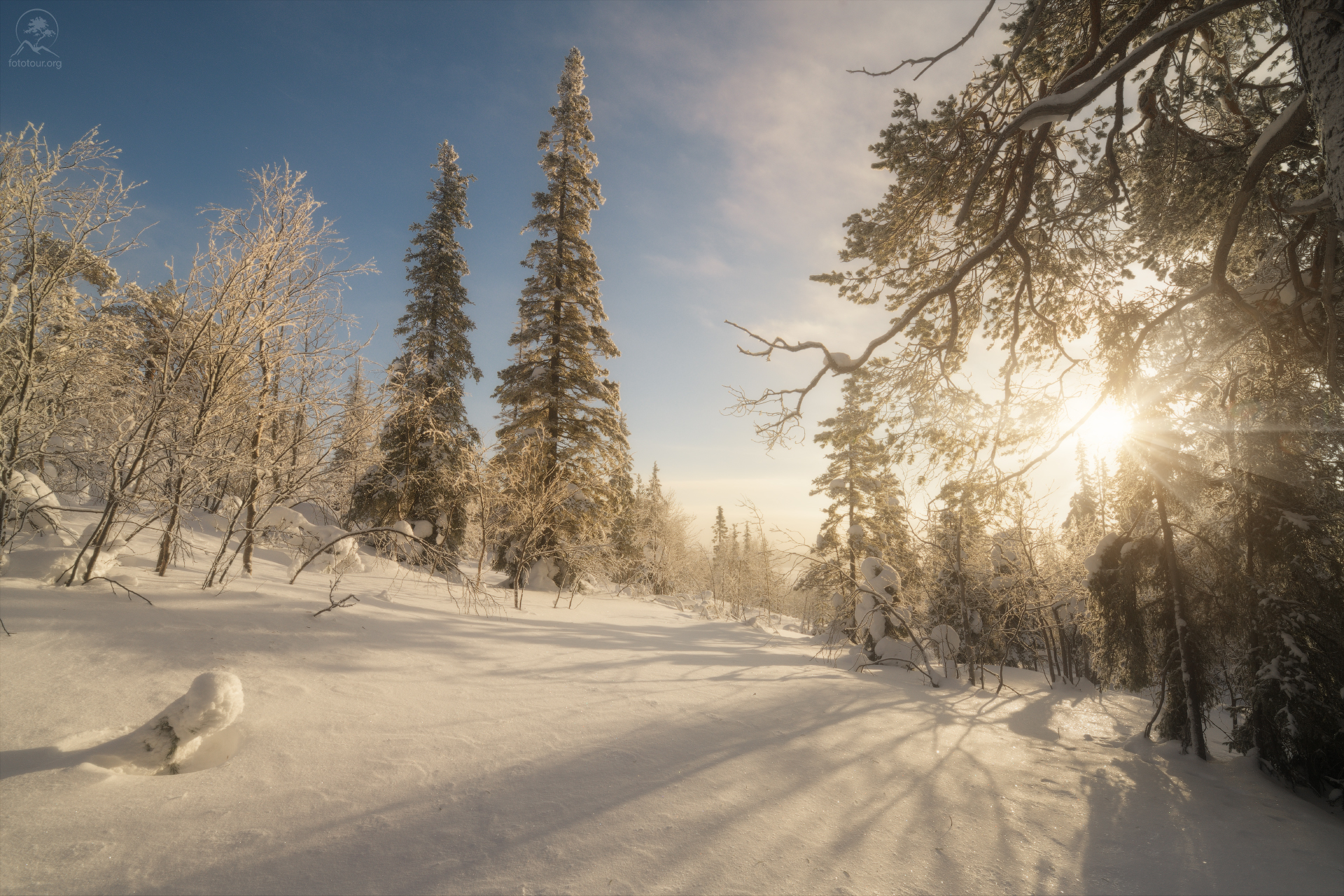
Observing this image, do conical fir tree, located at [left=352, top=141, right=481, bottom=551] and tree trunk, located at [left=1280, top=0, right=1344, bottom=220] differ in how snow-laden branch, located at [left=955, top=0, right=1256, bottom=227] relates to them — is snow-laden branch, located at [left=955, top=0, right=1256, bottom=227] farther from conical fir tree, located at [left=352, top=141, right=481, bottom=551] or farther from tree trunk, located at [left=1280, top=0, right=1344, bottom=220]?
conical fir tree, located at [left=352, top=141, right=481, bottom=551]

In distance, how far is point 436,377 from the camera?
1546cm

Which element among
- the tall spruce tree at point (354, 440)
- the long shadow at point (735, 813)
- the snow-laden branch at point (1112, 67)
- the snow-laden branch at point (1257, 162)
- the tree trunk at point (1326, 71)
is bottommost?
the long shadow at point (735, 813)

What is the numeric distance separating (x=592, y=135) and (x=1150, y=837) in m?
18.6

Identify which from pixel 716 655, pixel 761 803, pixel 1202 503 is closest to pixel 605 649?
pixel 716 655

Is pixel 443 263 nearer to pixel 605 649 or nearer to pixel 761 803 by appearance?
pixel 605 649

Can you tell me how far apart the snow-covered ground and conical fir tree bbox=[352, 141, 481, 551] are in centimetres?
951

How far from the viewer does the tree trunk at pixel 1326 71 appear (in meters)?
2.19

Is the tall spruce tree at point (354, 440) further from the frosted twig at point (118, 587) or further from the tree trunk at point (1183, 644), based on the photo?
the tree trunk at point (1183, 644)

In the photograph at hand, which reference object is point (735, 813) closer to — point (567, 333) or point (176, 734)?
point (176, 734)

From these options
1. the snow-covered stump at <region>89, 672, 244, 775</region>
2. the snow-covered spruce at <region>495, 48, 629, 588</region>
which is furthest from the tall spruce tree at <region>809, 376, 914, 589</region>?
the snow-covered stump at <region>89, 672, 244, 775</region>

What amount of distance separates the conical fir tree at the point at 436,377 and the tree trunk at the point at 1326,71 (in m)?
14.8

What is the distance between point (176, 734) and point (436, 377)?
46.3 feet

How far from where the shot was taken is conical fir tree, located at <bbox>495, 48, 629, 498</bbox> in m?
14.2

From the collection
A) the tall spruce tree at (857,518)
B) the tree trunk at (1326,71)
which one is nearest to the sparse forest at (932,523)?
the tree trunk at (1326,71)
